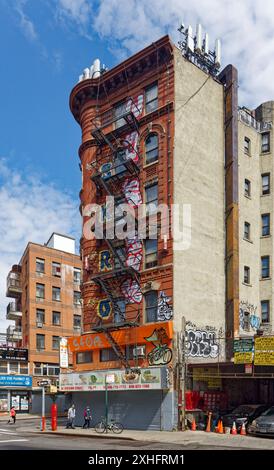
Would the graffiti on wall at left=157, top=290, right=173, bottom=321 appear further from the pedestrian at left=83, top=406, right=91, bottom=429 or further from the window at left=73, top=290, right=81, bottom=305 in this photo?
the window at left=73, top=290, right=81, bottom=305

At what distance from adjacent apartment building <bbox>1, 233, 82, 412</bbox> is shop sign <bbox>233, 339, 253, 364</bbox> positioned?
3460 centimetres

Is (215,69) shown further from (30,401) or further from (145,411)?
(30,401)

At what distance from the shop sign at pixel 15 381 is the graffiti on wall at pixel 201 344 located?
1219 inches

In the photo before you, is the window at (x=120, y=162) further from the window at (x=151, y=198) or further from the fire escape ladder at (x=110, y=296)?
the fire escape ladder at (x=110, y=296)

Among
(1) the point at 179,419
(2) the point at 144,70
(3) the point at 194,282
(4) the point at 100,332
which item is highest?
(2) the point at 144,70

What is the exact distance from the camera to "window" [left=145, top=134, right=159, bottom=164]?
37094mm

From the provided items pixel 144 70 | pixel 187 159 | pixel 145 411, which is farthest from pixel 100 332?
pixel 144 70

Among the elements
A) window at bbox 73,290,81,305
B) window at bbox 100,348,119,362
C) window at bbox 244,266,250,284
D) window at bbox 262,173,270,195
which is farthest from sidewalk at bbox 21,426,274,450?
window at bbox 73,290,81,305

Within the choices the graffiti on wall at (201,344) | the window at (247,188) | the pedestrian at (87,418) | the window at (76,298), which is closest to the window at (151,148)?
the window at (247,188)

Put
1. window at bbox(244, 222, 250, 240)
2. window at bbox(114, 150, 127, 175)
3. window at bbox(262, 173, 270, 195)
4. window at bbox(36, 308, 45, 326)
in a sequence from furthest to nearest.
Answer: window at bbox(36, 308, 45, 326)
window at bbox(262, 173, 270, 195)
window at bbox(244, 222, 250, 240)
window at bbox(114, 150, 127, 175)

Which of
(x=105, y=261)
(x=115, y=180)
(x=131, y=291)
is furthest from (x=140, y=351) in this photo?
(x=115, y=180)

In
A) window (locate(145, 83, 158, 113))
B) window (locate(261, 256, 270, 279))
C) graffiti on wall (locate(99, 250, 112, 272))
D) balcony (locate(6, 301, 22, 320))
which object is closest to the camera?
window (locate(145, 83, 158, 113))

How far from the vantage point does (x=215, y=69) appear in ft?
137

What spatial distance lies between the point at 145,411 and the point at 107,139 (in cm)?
1868
